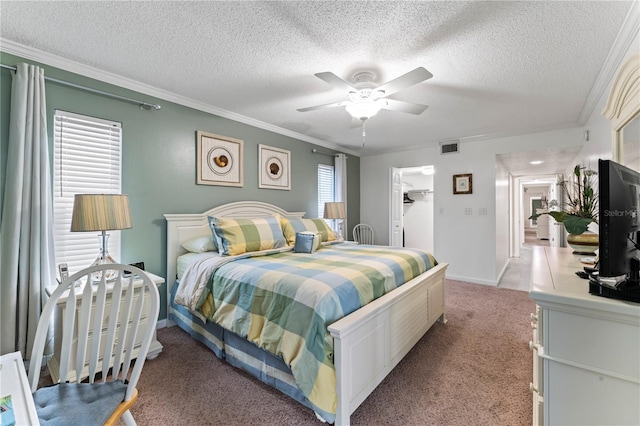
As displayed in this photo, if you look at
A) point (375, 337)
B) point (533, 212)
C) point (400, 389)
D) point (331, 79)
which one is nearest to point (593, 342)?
point (375, 337)

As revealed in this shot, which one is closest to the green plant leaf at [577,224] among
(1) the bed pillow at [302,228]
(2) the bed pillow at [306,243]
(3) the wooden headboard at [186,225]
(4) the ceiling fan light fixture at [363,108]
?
(4) the ceiling fan light fixture at [363,108]

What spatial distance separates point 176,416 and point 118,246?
162 centimetres

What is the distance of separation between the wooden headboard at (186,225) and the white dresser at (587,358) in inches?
115

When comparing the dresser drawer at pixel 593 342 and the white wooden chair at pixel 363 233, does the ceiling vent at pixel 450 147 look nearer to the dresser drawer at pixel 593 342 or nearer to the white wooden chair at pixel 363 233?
the white wooden chair at pixel 363 233

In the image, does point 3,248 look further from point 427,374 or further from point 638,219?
point 638,219

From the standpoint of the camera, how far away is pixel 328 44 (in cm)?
196

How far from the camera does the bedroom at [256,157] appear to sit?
229 cm

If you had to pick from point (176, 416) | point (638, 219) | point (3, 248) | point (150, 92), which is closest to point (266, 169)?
point (150, 92)

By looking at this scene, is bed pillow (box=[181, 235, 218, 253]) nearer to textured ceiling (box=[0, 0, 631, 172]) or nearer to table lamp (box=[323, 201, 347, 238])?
textured ceiling (box=[0, 0, 631, 172])

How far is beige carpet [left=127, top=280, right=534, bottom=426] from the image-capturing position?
1.61 metres

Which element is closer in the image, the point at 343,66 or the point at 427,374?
the point at 427,374

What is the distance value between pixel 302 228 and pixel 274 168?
115 centimetres

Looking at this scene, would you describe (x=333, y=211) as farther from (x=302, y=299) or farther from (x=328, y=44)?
(x=302, y=299)

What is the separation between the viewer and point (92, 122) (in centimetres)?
238
